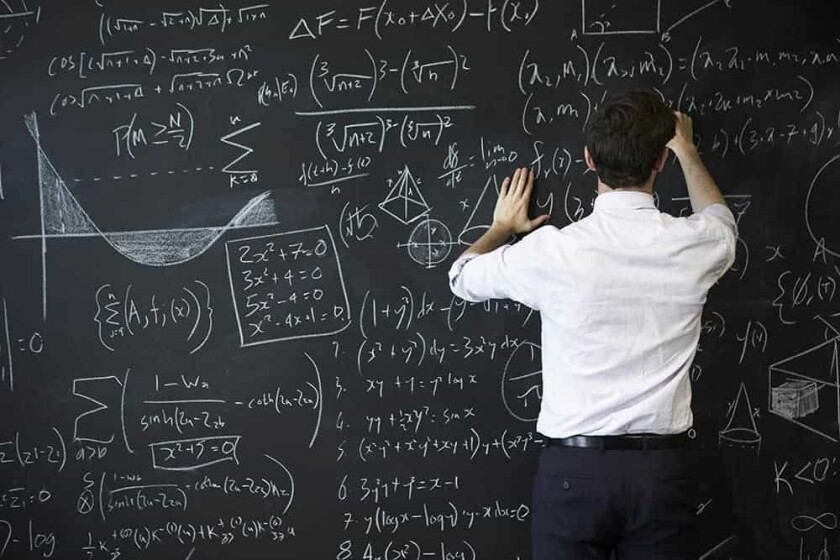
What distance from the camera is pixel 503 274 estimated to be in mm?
2129

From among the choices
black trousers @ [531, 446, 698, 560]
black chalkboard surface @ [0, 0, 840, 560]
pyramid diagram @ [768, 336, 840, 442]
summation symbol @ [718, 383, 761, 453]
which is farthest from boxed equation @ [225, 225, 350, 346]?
pyramid diagram @ [768, 336, 840, 442]

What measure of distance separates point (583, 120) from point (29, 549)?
96.8 inches

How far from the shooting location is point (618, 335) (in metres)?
2.01

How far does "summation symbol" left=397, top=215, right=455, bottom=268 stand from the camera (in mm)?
2656

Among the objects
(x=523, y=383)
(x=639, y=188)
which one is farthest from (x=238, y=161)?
(x=639, y=188)

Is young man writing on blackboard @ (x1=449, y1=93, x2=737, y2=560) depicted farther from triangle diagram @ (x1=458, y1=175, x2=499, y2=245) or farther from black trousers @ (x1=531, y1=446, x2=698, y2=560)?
triangle diagram @ (x1=458, y1=175, x2=499, y2=245)

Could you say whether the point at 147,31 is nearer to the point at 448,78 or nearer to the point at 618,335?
the point at 448,78

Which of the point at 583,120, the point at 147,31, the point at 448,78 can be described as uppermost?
the point at 147,31

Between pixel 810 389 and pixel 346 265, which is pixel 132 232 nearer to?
pixel 346 265

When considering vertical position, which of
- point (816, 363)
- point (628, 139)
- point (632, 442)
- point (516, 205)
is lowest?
point (632, 442)

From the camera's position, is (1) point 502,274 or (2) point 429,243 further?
(2) point 429,243

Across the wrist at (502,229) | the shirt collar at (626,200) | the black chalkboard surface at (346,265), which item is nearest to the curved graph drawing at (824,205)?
the black chalkboard surface at (346,265)

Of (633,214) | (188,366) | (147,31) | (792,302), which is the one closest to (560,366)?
(633,214)

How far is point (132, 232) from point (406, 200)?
3.16ft
